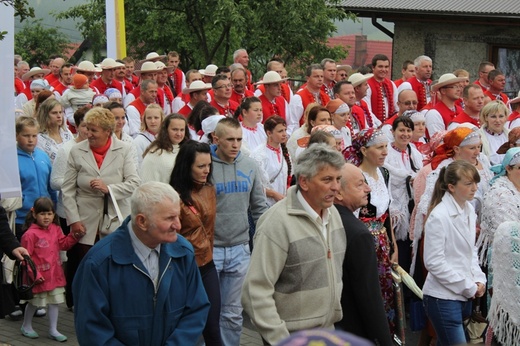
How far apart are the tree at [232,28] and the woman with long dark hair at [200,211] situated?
43.5 ft

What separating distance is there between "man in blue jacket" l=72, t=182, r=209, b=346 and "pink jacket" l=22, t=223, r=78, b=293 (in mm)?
3245

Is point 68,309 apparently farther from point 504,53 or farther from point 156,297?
point 504,53

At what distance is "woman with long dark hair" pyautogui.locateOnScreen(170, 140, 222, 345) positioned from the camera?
273 inches

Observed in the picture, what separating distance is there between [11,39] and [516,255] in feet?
12.9

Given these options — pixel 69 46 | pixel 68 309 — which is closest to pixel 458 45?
pixel 69 46

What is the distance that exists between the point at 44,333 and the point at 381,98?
6970 millimetres

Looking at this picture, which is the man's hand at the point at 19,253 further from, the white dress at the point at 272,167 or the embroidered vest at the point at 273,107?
the embroidered vest at the point at 273,107

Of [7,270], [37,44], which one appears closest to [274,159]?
[7,270]

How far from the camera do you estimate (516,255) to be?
21.7 feet

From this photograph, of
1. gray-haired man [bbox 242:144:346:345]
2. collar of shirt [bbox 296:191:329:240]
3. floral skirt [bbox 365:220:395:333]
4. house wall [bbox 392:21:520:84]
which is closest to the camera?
gray-haired man [bbox 242:144:346:345]

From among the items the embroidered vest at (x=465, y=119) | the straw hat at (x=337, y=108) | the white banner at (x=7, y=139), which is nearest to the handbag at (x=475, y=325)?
the white banner at (x=7, y=139)

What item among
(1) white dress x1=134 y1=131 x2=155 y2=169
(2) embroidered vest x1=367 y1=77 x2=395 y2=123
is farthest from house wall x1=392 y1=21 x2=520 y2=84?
(1) white dress x1=134 y1=131 x2=155 y2=169

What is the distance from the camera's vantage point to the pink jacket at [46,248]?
8.47 meters

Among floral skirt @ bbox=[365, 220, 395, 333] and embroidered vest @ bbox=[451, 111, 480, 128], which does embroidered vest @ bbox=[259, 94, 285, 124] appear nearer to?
embroidered vest @ bbox=[451, 111, 480, 128]
